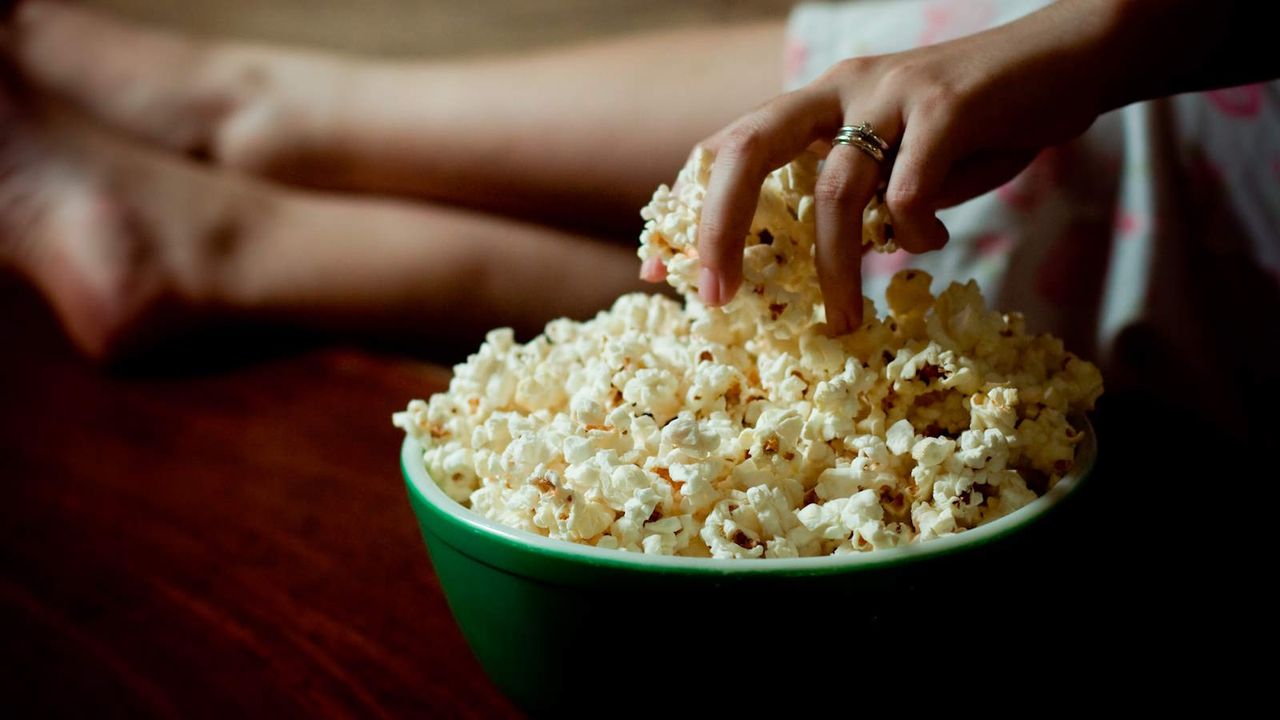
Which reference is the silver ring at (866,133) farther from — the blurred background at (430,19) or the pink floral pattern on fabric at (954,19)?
the blurred background at (430,19)

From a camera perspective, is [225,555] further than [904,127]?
Yes

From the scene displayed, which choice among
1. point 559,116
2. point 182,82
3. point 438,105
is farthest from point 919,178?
point 182,82

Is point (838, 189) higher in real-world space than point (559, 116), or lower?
higher

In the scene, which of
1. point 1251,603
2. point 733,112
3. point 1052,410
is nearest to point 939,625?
point 1052,410

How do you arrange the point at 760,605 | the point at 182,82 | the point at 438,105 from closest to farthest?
1. the point at 760,605
2. the point at 438,105
3. the point at 182,82

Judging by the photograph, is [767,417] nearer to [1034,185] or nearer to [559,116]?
[1034,185]

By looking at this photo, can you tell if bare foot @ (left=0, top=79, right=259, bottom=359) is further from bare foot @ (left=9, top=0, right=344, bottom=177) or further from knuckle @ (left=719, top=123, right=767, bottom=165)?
knuckle @ (left=719, top=123, right=767, bottom=165)

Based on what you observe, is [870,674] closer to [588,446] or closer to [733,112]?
[588,446]

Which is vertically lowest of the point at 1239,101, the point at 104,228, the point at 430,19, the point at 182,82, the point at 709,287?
the point at 104,228
